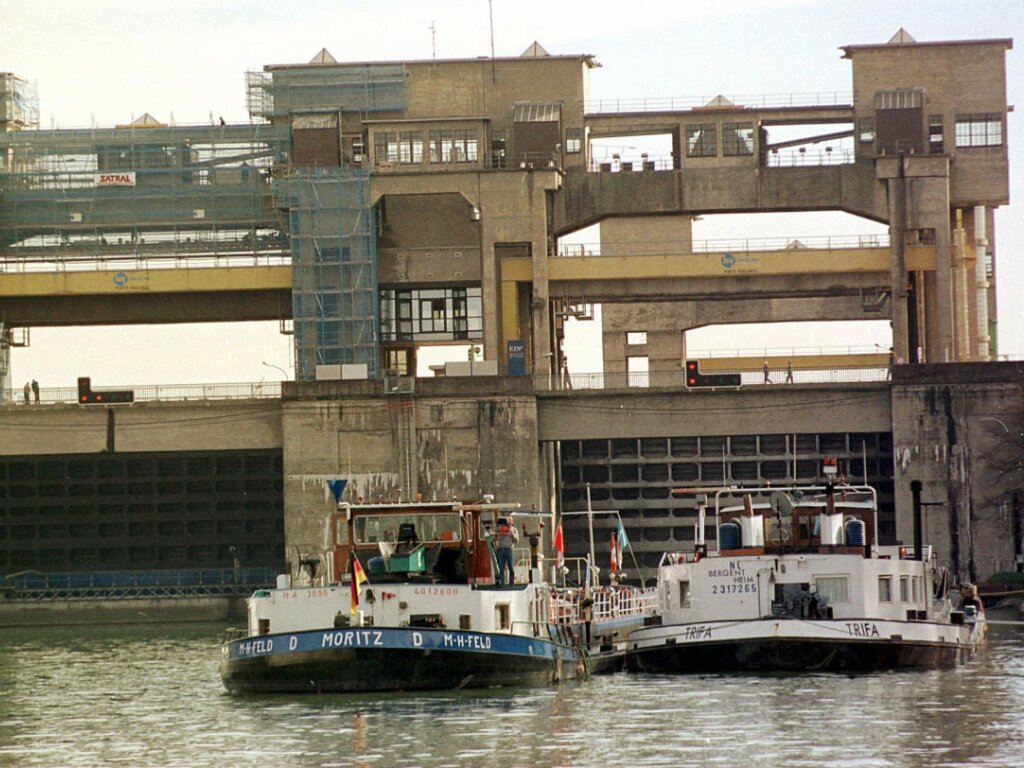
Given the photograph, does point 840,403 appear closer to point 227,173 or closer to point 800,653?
point 227,173

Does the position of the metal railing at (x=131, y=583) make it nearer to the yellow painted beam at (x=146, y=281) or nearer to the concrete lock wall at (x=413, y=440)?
the concrete lock wall at (x=413, y=440)

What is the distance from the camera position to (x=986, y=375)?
94500 mm

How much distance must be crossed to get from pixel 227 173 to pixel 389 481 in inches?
708

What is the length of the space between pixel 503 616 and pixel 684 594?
826cm

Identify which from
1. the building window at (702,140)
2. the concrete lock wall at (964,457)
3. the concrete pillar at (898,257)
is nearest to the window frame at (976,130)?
the concrete pillar at (898,257)

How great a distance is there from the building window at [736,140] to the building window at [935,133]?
28.7 feet

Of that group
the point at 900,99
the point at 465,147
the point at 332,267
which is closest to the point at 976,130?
the point at 900,99

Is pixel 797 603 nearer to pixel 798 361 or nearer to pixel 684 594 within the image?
pixel 684 594

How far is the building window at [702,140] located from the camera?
3964 inches

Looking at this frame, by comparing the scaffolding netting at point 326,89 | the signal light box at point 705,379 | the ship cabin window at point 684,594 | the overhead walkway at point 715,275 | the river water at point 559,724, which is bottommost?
the river water at point 559,724

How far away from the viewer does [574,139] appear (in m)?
102

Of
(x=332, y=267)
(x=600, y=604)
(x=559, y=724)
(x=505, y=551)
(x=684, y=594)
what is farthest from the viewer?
(x=332, y=267)

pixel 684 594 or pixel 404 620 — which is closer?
pixel 404 620

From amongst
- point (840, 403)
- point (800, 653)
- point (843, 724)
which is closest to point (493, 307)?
point (840, 403)
